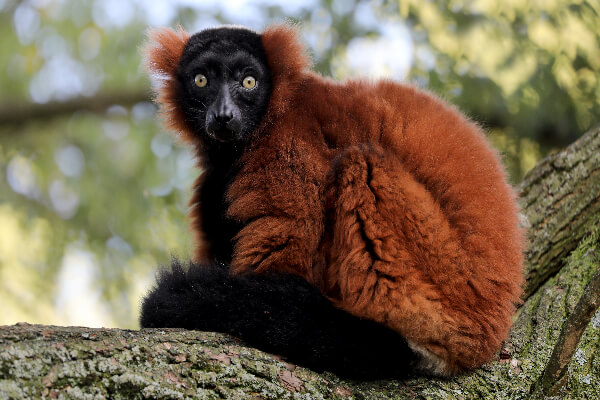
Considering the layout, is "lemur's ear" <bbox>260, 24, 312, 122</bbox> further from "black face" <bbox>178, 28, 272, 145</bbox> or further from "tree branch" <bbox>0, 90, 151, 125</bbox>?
"tree branch" <bbox>0, 90, 151, 125</bbox>

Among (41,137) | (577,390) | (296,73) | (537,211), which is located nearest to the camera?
(577,390)

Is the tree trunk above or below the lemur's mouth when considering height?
below

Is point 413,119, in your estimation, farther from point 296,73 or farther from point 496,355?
point 496,355

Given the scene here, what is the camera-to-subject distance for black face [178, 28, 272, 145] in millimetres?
4332

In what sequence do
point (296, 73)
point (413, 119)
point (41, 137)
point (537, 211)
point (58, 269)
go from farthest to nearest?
1. point (41, 137)
2. point (58, 269)
3. point (537, 211)
4. point (296, 73)
5. point (413, 119)

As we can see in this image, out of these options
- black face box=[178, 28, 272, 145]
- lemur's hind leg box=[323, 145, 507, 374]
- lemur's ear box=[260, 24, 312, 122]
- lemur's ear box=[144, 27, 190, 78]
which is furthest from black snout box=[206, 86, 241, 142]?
lemur's hind leg box=[323, 145, 507, 374]

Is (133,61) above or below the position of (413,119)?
above

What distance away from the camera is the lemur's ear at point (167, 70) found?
5.01 meters

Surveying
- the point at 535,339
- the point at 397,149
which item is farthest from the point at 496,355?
the point at 397,149

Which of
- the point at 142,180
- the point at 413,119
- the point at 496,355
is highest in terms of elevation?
the point at 142,180

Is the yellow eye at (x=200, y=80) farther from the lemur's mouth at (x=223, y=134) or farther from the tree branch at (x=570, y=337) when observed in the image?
the tree branch at (x=570, y=337)

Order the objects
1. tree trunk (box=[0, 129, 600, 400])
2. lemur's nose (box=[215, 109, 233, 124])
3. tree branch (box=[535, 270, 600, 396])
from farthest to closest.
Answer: lemur's nose (box=[215, 109, 233, 124]), tree branch (box=[535, 270, 600, 396]), tree trunk (box=[0, 129, 600, 400])

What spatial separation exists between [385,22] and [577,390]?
4.89 m

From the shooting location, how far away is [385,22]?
22.9ft
